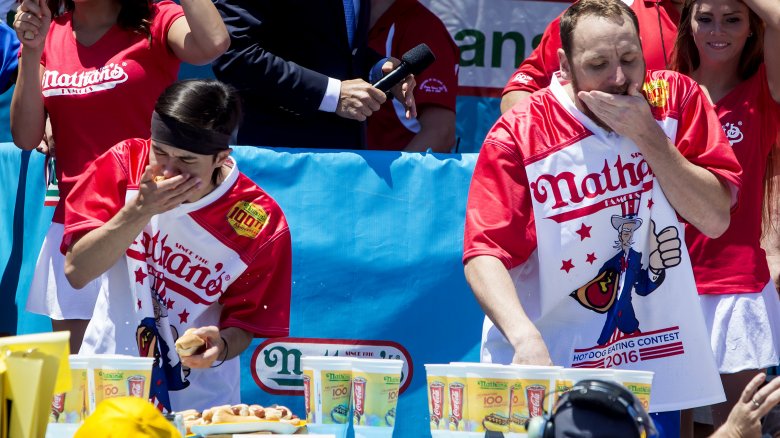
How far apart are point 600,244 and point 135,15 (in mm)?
1990

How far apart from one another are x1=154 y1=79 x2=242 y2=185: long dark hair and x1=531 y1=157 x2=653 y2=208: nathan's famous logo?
3.03 ft

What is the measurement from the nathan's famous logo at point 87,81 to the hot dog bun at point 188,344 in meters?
1.35

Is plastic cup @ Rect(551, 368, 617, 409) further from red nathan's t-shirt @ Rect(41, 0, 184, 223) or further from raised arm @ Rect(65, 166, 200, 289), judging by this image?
red nathan's t-shirt @ Rect(41, 0, 184, 223)

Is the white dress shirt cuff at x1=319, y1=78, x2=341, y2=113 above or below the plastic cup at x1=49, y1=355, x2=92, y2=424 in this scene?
above

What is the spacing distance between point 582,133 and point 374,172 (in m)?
1.34

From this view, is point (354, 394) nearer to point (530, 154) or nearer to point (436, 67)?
point (530, 154)

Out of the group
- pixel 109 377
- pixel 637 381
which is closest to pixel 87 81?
pixel 109 377

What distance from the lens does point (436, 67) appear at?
5.72 meters

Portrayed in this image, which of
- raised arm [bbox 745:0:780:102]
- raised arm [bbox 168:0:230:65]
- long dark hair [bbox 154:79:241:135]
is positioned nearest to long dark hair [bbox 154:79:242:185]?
long dark hair [bbox 154:79:241:135]

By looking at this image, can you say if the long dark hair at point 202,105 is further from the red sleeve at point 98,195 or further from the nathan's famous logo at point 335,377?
the nathan's famous logo at point 335,377

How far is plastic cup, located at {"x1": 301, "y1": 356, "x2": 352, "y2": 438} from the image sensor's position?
9.93ft

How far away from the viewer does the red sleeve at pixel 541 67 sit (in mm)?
4805

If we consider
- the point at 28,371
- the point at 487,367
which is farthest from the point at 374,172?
the point at 28,371

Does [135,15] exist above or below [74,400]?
above
